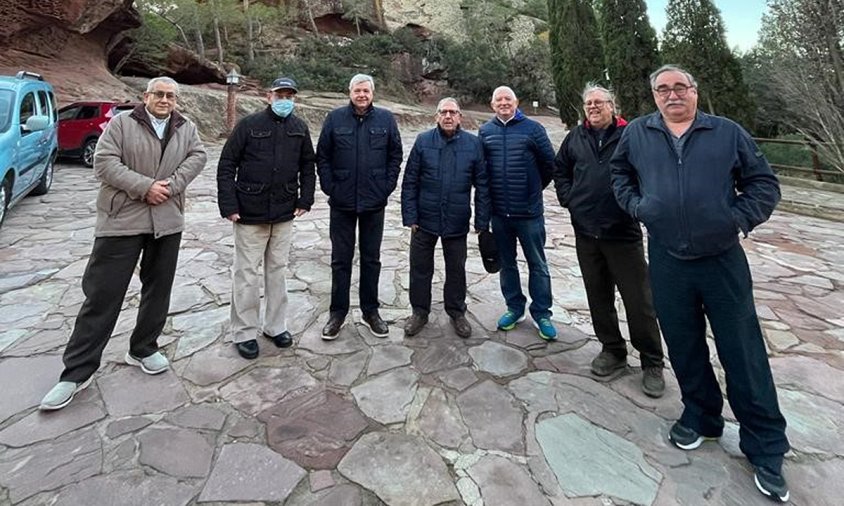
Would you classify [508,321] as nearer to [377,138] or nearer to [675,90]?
[377,138]

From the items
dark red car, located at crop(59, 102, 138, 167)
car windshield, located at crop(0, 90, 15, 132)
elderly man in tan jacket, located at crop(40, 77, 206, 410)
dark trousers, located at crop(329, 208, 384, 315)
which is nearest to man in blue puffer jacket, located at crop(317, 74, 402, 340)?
dark trousers, located at crop(329, 208, 384, 315)

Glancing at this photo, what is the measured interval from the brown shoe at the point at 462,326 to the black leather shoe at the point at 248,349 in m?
1.41

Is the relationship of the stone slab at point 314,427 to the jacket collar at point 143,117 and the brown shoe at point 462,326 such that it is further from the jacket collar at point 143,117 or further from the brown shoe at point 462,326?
the jacket collar at point 143,117

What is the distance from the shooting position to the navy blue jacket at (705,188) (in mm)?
1823

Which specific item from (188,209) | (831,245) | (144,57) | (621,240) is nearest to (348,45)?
(144,57)

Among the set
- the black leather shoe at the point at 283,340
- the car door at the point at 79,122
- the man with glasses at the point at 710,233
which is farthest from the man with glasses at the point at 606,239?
the car door at the point at 79,122

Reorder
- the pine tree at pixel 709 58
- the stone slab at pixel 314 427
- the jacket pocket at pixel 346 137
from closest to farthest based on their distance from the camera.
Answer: the stone slab at pixel 314 427
the jacket pocket at pixel 346 137
the pine tree at pixel 709 58

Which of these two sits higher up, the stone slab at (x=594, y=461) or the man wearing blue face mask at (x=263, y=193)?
the man wearing blue face mask at (x=263, y=193)

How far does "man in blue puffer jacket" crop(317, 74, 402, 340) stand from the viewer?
3016 mm

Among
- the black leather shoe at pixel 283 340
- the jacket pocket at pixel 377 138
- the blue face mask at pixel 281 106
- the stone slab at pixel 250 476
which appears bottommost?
the stone slab at pixel 250 476

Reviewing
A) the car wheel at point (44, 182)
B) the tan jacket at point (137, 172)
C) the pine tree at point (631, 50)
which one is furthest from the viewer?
the pine tree at point (631, 50)

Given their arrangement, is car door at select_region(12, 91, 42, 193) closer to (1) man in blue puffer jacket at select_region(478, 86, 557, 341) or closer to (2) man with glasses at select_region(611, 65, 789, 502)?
(1) man in blue puffer jacket at select_region(478, 86, 557, 341)

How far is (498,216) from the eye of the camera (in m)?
→ 3.21

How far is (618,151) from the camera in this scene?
221cm
